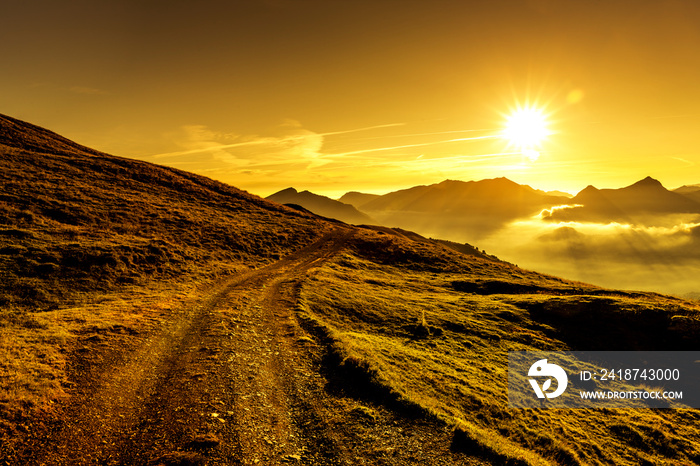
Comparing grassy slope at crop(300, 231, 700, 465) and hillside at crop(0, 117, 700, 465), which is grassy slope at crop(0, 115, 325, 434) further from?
grassy slope at crop(300, 231, 700, 465)

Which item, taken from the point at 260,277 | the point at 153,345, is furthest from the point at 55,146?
the point at 153,345

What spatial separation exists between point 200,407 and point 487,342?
912 inches

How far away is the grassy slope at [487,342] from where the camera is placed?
15242 mm

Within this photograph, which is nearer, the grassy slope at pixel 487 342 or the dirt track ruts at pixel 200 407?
the dirt track ruts at pixel 200 407

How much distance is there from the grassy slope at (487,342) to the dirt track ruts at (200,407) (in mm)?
3527

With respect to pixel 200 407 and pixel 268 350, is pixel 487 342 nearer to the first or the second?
pixel 268 350

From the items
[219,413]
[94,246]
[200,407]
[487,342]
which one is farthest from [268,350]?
[94,246]

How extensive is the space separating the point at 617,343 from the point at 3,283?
53808 millimetres

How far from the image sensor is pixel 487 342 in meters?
27.8

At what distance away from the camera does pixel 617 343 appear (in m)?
31.1

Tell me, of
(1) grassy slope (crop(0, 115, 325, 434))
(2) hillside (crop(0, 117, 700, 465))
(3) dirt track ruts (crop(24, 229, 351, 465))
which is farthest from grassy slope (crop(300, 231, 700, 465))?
(1) grassy slope (crop(0, 115, 325, 434))

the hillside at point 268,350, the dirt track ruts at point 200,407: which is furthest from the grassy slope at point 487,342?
the dirt track ruts at point 200,407

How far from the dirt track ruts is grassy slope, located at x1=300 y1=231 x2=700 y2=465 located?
3.53 metres

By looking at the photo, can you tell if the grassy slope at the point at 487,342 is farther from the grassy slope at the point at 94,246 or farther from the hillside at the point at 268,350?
the grassy slope at the point at 94,246
